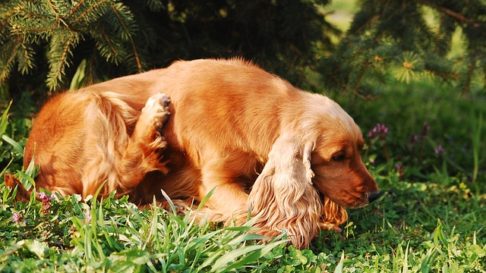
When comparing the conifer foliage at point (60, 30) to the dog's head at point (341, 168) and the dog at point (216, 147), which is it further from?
the dog's head at point (341, 168)

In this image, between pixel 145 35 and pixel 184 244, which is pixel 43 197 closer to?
pixel 184 244

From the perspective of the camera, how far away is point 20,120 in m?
4.97

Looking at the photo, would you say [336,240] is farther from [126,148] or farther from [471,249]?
[126,148]

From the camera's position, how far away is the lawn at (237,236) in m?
3.04

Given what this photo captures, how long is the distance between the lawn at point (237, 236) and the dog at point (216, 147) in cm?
16

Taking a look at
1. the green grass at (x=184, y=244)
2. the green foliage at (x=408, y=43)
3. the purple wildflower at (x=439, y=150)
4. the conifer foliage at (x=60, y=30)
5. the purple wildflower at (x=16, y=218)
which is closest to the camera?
the green grass at (x=184, y=244)

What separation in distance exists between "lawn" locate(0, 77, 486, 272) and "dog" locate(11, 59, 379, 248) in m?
0.16

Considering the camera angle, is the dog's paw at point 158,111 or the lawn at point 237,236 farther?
the dog's paw at point 158,111

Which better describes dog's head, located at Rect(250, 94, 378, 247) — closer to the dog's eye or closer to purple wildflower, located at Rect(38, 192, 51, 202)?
the dog's eye

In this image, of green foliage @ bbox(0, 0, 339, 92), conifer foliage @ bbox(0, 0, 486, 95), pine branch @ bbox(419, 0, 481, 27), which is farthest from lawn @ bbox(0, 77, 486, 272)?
pine branch @ bbox(419, 0, 481, 27)

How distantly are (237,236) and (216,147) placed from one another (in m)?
0.54

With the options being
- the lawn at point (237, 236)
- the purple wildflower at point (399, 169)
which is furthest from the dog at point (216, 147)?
the purple wildflower at point (399, 169)

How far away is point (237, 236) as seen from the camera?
3439 mm

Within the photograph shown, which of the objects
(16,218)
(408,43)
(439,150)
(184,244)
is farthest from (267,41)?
(16,218)
